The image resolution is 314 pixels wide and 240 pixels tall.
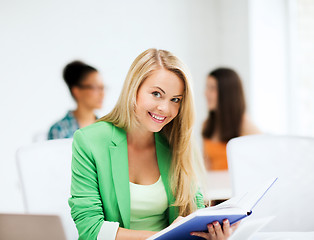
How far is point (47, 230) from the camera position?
0.74 m

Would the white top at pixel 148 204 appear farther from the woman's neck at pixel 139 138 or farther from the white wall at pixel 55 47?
the white wall at pixel 55 47

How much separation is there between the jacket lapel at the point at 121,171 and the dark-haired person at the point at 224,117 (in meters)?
1.64

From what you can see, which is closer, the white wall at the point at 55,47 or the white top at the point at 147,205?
the white top at the point at 147,205

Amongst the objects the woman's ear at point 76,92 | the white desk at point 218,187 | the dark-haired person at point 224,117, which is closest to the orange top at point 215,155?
the dark-haired person at point 224,117

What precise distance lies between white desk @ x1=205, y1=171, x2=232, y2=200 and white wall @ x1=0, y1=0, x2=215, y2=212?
1.91m

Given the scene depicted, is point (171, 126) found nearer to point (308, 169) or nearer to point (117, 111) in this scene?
point (117, 111)

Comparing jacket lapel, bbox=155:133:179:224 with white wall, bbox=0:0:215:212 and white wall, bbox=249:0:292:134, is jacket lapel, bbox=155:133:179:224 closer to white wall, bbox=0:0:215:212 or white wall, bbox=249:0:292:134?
white wall, bbox=0:0:215:212

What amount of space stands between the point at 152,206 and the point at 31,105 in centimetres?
250

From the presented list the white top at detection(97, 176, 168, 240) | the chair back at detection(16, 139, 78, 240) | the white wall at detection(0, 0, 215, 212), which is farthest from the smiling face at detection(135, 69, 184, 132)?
the white wall at detection(0, 0, 215, 212)

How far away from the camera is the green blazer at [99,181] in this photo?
130cm

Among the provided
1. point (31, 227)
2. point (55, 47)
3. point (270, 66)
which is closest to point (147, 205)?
point (31, 227)

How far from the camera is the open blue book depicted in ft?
3.24

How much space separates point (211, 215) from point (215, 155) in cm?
203

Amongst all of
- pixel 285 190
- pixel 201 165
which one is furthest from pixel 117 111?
pixel 285 190
